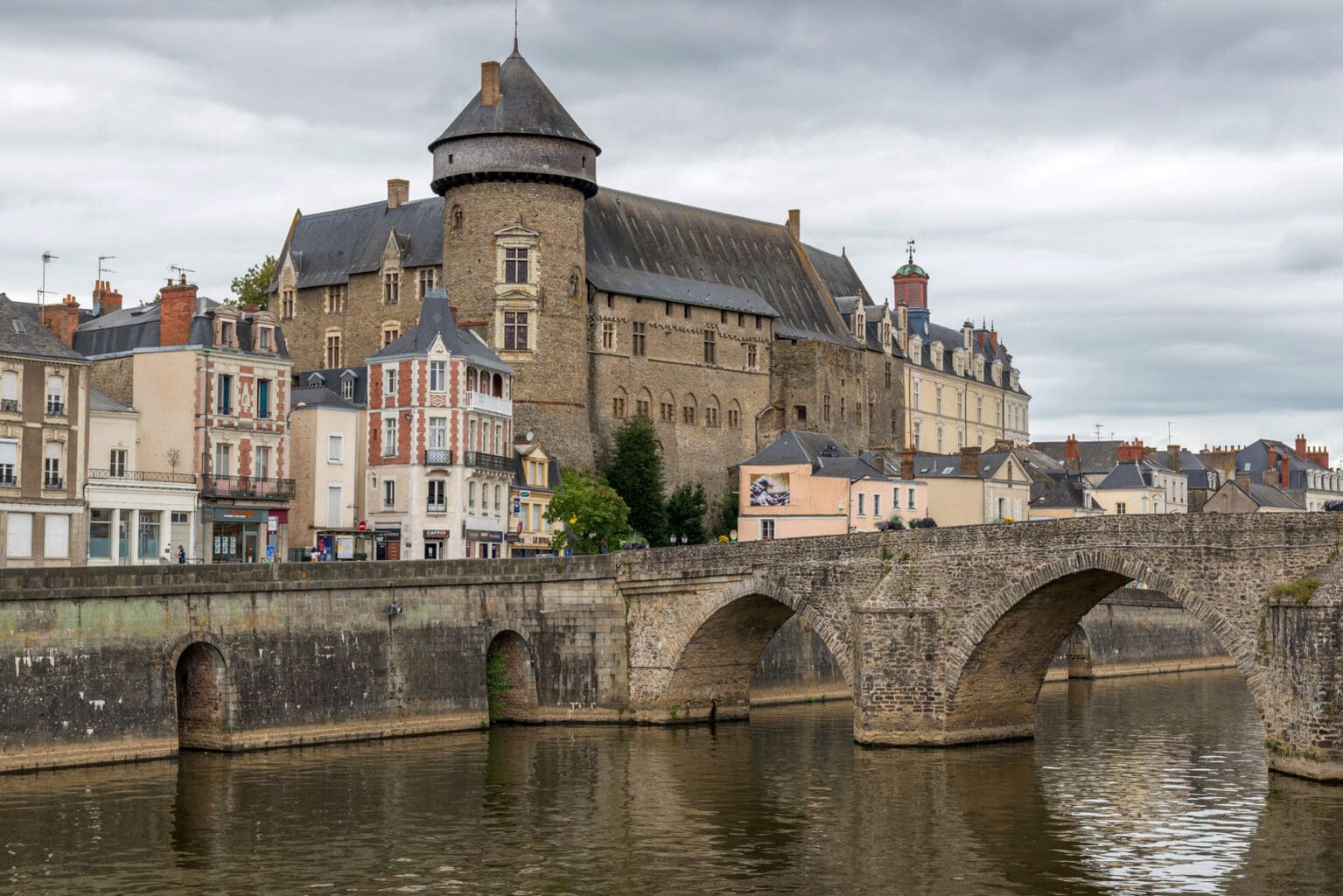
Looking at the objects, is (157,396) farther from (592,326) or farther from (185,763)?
(592,326)

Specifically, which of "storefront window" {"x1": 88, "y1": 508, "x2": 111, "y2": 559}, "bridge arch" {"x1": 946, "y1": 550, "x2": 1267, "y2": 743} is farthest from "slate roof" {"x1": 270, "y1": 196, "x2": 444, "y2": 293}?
"bridge arch" {"x1": 946, "y1": 550, "x2": 1267, "y2": 743}

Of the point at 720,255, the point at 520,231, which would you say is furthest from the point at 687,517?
the point at 720,255

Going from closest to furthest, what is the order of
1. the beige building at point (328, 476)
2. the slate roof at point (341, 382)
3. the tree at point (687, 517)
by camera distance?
1. the beige building at point (328, 476)
2. the slate roof at point (341, 382)
3. the tree at point (687, 517)

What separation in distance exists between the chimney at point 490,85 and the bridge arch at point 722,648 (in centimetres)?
3148

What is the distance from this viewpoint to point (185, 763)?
117 ft

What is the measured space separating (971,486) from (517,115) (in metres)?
25.5

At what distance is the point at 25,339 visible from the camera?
45.0 metres

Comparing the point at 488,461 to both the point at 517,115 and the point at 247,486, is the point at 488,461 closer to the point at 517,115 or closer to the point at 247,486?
the point at 247,486

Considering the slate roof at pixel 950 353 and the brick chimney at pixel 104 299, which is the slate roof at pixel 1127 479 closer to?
the slate roof at pixel 950 353

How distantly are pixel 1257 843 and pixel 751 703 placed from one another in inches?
857

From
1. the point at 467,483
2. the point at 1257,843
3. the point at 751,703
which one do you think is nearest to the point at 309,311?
the point at 467,483

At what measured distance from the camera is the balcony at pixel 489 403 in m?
60.0

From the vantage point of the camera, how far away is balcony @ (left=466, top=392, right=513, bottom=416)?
60000mm

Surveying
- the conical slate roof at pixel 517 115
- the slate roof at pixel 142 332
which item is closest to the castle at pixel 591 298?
the conical slate roof at pixel 517 115
